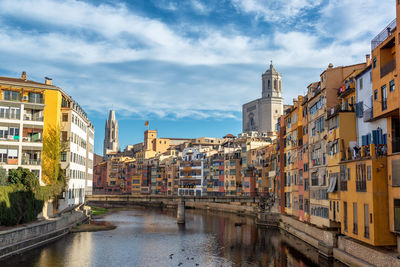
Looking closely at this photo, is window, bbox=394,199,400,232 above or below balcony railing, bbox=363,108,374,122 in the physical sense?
below

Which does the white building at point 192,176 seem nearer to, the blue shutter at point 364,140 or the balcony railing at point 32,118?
the balcony railing at point 32,118

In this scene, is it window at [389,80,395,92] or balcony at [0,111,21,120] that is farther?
balcony at [0,111,21,120]

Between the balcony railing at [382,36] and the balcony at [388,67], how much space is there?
286 centimetres

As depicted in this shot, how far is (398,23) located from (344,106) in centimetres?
1551

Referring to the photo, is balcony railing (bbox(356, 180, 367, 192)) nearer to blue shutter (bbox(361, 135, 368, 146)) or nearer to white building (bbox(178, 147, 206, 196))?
blue shutter (bbox(361, 135, 368, 146))

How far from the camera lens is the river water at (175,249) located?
4819 centimetres

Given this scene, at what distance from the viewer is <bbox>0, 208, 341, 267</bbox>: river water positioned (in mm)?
48188

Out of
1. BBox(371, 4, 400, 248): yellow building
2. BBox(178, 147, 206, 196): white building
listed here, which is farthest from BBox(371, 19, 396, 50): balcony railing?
BBox(178, 147, 206, 196): white building

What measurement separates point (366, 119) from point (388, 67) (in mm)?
6485

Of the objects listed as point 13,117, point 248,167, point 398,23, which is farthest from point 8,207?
point 248,167

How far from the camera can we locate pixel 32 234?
175ft

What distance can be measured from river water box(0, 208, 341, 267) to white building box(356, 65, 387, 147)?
544 inches

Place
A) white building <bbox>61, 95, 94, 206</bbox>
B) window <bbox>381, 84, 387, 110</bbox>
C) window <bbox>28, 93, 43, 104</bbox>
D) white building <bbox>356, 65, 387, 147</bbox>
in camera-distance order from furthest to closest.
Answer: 1. white building <bbox>61, 95, 94, 206</bbox>
2. window <bbox>28, 93, 43, 104</bbox>
3. white building <bbox>356, 65, 387, 147</bbox>
4. window <bbox>381, 84, 387, 110</bbox>

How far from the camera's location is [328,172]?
52031 millimetres
